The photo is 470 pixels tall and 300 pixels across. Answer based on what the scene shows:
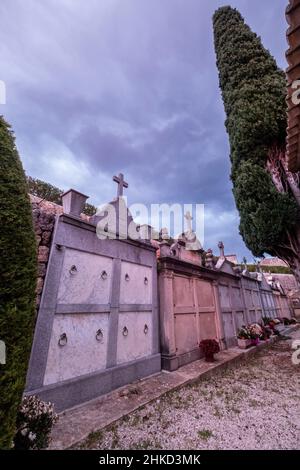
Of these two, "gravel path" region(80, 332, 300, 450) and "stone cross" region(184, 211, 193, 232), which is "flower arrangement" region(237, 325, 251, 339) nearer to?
"gravel path" region(80, 332, 300, 450)

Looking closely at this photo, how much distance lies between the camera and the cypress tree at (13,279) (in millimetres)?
2182

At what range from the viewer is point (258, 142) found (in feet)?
25.7

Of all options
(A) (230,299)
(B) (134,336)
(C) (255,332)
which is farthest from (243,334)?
(B) (134,336)

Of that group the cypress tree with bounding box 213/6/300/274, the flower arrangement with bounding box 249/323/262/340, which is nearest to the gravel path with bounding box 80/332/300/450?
the flower arrangement with bounding box 249/323/262/340

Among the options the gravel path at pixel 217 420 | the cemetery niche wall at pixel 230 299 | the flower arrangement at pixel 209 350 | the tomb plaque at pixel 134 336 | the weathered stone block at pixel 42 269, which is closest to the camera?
the gravel path at pixel 217 420

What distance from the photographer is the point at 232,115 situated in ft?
27.9

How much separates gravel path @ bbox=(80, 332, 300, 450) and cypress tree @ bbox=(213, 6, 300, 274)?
4.66m

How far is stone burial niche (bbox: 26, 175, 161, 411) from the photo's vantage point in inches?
151

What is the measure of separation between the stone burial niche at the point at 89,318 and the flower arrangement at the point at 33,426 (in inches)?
41.4

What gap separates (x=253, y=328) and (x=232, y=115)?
391 inches

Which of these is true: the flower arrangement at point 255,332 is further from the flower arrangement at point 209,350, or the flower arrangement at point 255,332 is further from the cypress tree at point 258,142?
the cypress tree at point 258,142

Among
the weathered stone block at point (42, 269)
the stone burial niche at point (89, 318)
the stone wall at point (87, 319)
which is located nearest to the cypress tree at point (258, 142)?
the stone burial niche at point (89, 318)
